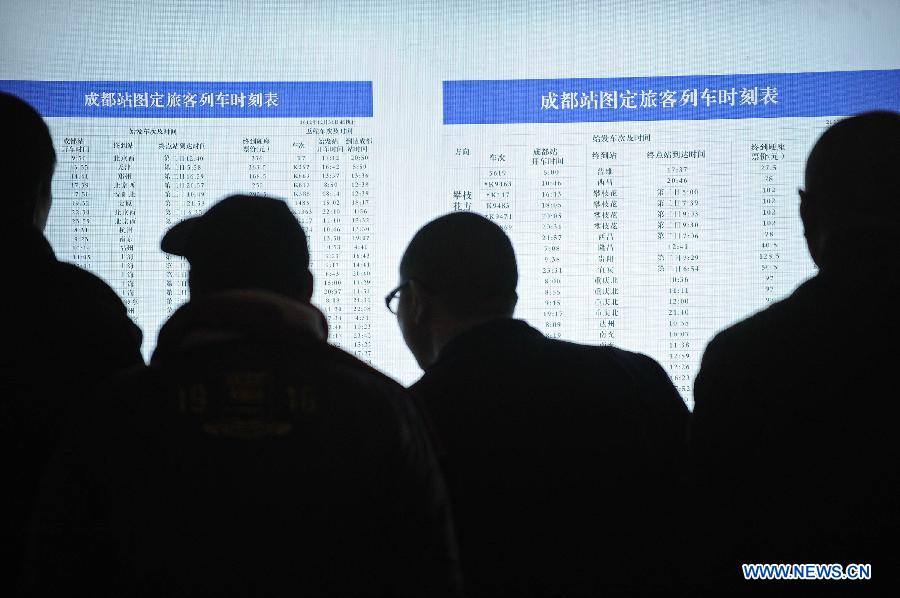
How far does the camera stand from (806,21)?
1817 mm

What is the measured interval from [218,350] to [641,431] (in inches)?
23.9

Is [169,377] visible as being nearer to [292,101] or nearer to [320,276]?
[320,276]

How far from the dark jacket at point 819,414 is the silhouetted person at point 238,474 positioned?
466 mm

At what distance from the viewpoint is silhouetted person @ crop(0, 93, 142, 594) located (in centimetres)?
100

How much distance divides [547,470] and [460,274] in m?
0.34

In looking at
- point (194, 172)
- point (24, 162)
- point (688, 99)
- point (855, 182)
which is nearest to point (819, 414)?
point (855, 182)

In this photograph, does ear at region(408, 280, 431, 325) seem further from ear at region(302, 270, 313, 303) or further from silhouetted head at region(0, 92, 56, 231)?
Result: silhouetted head at region(0, 92, 56, 231)

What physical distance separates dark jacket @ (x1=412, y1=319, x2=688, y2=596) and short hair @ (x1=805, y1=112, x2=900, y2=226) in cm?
A: 39

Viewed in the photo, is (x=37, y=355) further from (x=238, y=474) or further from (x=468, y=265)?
(x=468, y=265)

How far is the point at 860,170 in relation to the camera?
1.05 metres

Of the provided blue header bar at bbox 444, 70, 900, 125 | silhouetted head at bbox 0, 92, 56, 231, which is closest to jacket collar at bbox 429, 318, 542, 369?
silhouetted head at bbox 0, 92, 56, 231

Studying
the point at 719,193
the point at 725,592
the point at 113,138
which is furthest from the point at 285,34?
the point at 725,592

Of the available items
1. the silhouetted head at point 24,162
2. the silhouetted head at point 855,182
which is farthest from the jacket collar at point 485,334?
the silhouetted head at point 24,162

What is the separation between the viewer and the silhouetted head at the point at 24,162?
1.07m
